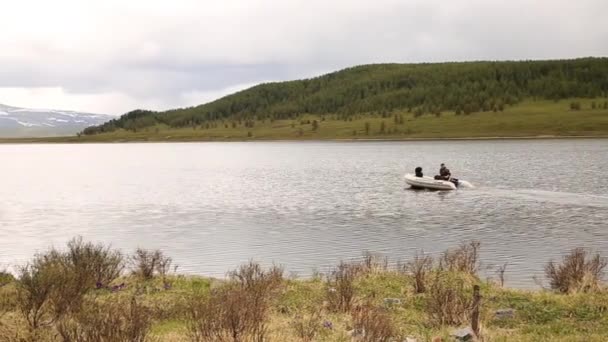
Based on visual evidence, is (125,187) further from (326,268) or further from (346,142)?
(346,142)

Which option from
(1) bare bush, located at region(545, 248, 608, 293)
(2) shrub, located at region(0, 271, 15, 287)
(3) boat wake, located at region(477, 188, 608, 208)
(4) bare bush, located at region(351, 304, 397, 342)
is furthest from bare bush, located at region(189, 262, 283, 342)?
(3) boat wake, located at region(477, 188, 608, 208)

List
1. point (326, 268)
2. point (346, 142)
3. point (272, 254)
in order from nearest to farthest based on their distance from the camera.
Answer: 1. point (326, 268)
2. point (272, 254)
3. point (346, 142)

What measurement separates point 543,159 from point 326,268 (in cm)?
6974

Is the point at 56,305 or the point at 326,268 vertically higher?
the point at 56,305

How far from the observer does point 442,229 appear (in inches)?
1363

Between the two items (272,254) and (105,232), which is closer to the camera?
(272,254)

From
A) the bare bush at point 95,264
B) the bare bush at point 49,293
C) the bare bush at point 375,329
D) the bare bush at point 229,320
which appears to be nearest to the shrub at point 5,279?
the bare bush at point 95,264

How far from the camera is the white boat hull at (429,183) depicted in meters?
54.6

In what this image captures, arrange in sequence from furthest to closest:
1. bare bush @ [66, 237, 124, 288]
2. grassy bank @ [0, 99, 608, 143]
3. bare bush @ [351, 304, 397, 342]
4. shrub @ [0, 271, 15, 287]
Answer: grassy bank @ [0, 99, 608, 143], shrub @ [0, 271, 15, 287], bare bush @ [66, 237, 124, 288], bare bush @ [351, 304, 397, 342]

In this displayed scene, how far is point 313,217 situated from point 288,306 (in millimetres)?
23907

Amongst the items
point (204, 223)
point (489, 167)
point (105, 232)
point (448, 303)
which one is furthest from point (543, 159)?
point (448, 303)

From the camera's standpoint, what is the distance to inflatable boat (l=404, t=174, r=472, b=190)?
5469cm

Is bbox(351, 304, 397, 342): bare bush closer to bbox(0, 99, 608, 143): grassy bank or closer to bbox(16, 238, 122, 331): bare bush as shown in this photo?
bbox(16, 238, 122, 331): bare bush

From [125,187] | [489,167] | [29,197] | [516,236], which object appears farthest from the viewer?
[489,167]
